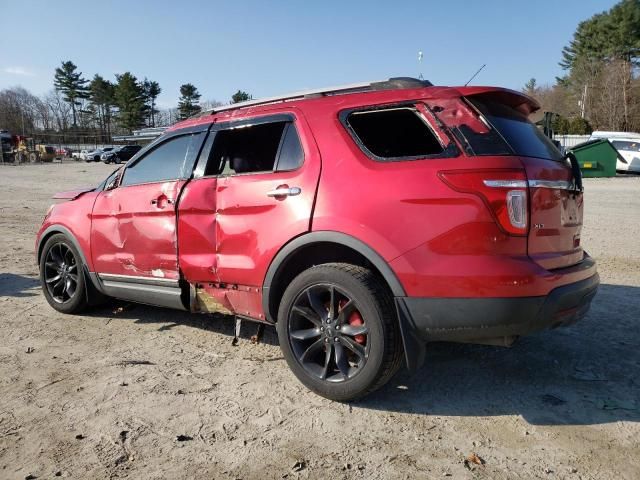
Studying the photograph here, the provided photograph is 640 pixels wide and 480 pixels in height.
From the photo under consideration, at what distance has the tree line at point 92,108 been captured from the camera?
76.9 metres

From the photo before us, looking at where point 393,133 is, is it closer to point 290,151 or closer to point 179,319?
point 290,151

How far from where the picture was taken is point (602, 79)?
5162 cm

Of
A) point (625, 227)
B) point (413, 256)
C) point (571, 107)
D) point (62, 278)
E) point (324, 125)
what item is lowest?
point (625, 227)

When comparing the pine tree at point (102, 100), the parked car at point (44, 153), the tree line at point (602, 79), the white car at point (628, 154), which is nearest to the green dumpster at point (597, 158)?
the white car at point (628, 154)

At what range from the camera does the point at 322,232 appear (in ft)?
10.2

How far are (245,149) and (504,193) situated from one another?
6.64 ft

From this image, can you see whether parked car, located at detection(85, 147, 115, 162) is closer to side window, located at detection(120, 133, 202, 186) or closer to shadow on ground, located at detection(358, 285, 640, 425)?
side window, located at detection(120, 133, 202, 186)

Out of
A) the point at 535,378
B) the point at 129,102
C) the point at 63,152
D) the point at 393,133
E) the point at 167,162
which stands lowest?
the point at 535,378

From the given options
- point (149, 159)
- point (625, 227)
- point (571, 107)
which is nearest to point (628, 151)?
point (625, 227)

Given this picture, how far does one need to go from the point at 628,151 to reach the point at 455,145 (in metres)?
28.1

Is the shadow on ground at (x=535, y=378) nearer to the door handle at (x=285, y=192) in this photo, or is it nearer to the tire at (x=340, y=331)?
the tire at (x=340, y=331)

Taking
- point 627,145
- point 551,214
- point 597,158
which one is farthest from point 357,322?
point 627,145

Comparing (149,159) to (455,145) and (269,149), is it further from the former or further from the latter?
(455,145)

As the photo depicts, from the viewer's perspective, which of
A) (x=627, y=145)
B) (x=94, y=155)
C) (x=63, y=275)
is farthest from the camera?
(x=94, y=155)
